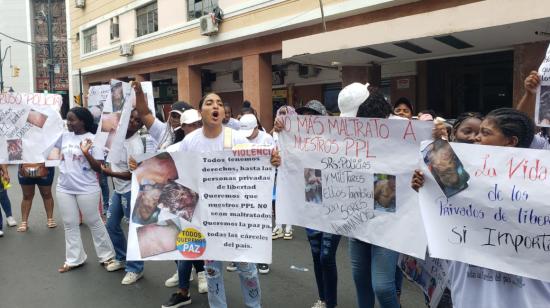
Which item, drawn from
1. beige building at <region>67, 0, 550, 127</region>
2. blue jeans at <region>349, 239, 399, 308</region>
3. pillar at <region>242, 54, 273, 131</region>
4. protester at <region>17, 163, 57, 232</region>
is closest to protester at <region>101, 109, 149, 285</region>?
blue jeans at <region>349, 239, 399, 308</region>

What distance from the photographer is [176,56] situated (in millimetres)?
19000

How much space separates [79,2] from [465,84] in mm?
21002

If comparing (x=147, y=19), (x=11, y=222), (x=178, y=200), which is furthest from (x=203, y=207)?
(x=147, y=19)

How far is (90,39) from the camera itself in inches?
1026

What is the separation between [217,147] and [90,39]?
82.9 feet

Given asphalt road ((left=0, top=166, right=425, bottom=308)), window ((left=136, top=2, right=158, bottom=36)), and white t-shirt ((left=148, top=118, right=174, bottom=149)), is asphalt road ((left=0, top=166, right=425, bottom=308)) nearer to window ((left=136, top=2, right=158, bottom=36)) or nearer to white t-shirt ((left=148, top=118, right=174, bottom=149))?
white t-shirt ((left=148, top=118, right=174, bottom=149))

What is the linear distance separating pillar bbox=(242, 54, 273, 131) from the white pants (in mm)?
9931

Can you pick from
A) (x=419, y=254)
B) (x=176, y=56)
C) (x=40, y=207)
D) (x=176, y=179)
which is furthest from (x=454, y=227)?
(x=176, y=56)

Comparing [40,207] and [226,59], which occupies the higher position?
[226,59]

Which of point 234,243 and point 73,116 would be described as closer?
point 234,243

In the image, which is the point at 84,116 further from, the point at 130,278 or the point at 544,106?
the point at 544,106

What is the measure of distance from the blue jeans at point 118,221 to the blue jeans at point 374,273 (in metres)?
2.55

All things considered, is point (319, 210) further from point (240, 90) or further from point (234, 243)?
point (240, 90)

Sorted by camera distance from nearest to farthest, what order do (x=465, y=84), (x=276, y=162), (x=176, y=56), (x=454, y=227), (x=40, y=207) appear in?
(x=454, y=227), (x=276, y=162), (x=40, y=207), (x=465, y=84), (x=176, y=56)
